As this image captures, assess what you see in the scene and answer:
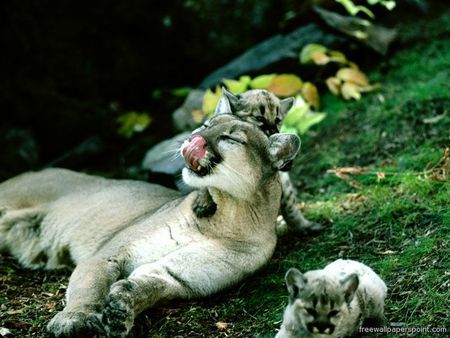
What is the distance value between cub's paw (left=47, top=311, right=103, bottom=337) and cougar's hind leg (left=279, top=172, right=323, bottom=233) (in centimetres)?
233

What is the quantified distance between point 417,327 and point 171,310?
1829 mm

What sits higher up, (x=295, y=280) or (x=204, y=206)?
(x=295, y=280)

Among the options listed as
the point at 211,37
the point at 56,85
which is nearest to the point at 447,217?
the point at 211,37

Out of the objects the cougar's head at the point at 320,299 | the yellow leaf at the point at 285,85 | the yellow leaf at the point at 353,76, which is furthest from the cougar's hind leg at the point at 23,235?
the yellow leaf at the point at 353,76

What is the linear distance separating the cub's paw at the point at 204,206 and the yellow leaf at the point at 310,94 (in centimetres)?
389

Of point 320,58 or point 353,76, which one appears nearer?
point 320,58

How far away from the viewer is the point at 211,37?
1077 cm

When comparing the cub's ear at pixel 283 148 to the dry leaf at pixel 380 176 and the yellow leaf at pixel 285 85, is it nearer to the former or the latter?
the dry leaf at pixel 380 176

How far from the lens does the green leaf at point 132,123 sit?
34.0ft

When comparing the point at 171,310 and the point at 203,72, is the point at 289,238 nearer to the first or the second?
the point at 171,310

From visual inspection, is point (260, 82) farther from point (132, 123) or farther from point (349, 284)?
point (349, 284)

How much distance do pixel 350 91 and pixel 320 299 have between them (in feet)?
19.6

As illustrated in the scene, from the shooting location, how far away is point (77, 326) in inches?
182

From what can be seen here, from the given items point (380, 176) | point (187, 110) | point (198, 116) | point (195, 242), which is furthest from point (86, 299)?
point (187, 110)
